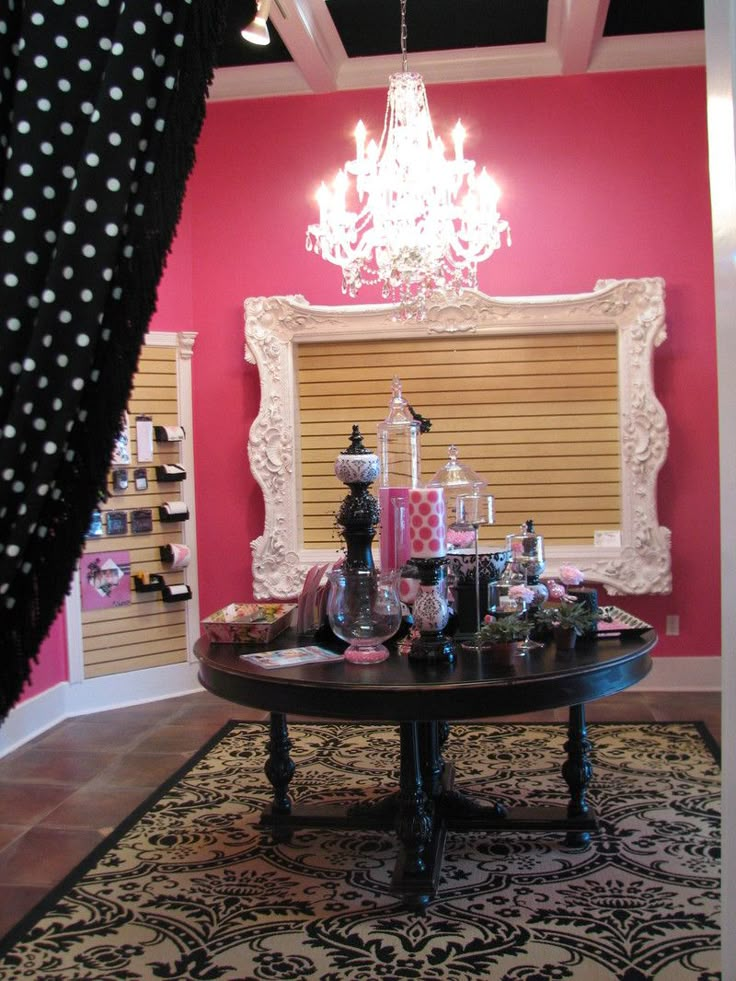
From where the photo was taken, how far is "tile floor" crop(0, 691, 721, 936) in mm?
3189

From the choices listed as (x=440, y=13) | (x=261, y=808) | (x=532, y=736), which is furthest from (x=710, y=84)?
(x=440, y=13)

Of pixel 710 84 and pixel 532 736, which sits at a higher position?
pixel 710 84

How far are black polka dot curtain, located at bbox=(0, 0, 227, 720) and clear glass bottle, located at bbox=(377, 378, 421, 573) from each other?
1.80 metres

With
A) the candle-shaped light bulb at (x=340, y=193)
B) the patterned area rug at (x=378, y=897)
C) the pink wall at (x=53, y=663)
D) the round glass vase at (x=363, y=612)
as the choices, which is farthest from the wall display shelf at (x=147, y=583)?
the round glass vase at (x=363, y=612)

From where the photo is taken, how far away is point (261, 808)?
358cm

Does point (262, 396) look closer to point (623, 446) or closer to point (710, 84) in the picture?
point (623, 446)

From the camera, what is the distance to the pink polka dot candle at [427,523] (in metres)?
2.69

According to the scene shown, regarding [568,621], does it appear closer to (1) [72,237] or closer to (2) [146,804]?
(2) [146,804]

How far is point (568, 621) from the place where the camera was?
9.10 feet

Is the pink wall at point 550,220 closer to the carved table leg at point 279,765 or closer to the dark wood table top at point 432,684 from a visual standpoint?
the carved table leg at point 279,765

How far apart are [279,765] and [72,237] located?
2.56 m

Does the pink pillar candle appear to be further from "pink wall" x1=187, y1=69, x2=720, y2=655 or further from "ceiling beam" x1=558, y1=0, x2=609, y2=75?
"ceiling beam" x1=558, y1=0, x2=609, y2=75

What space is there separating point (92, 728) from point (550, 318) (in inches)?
129

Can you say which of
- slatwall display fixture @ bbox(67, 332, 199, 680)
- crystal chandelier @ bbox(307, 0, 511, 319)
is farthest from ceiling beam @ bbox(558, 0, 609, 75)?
slatwall display fixture @ bbox(67, 332, 199, 680)
